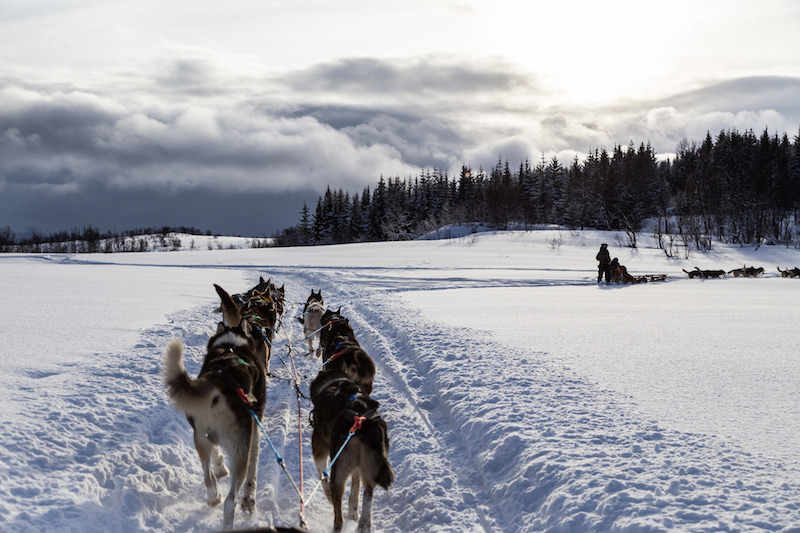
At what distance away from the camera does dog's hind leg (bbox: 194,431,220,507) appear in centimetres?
363

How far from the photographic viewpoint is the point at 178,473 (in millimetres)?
4348

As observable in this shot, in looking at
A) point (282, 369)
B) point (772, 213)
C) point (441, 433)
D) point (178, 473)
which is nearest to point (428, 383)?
point (441, 433)

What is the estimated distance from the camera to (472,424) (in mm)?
5195

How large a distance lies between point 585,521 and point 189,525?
9.00 ft

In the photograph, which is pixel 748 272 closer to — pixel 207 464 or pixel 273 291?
pixel 273 291

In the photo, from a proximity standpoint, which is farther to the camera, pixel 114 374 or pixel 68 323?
pixel 68 323

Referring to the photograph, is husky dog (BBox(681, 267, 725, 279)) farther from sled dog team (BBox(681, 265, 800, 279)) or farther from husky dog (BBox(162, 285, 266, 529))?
husky dog (BBox(162, 285, 266, 529))

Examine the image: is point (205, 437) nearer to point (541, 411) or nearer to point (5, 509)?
point (5, 509)

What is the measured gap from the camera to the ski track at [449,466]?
3.35 meters

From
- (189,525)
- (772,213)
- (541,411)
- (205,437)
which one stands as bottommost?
(189,525)

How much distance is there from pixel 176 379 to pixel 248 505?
1225mm

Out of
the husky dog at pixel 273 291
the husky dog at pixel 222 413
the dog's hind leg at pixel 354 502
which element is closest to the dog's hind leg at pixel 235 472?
the husky dog at pixel 222 413

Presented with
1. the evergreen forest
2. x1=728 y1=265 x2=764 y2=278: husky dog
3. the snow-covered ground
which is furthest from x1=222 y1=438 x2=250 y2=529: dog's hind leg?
the evergreen forest

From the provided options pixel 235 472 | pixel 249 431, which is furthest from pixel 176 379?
pixel 235 472
